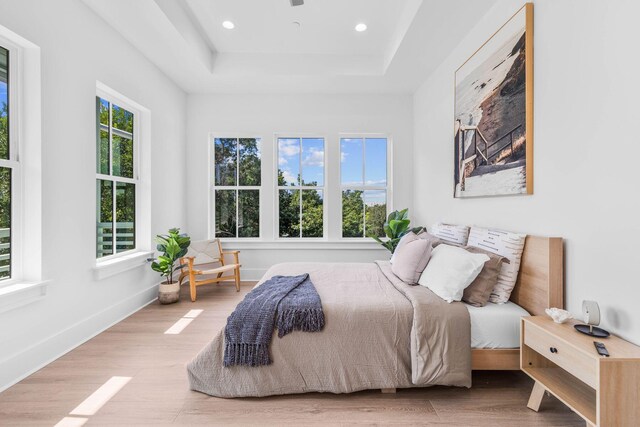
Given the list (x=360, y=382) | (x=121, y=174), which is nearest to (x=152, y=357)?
(x=360, y=382)

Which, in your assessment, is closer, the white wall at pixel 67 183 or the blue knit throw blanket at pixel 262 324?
the blue knit throw blanket at pixel 262 324

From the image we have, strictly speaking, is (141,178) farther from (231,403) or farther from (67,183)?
(231,403)

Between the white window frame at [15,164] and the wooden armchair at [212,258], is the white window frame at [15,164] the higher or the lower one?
the higher one

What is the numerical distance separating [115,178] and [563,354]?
12.5 ft

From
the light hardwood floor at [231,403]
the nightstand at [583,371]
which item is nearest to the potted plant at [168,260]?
the light hardwood floor at [231,403]

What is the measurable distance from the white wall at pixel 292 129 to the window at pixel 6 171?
232 centimetres

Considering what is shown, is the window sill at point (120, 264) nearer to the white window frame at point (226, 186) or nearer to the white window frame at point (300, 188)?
the white window frame at point (226, 186)

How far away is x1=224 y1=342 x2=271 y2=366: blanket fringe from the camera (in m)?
1.69

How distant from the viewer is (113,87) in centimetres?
279

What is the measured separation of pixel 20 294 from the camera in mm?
1891

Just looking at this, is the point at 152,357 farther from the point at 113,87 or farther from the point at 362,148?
the point at 362,148

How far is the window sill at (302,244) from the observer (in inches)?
168

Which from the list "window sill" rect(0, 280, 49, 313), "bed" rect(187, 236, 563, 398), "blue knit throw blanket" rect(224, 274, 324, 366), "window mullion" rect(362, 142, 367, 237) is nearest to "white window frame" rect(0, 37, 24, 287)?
"window sill" rect(0, 280, 49, 313)

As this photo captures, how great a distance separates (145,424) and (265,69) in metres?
3.63
